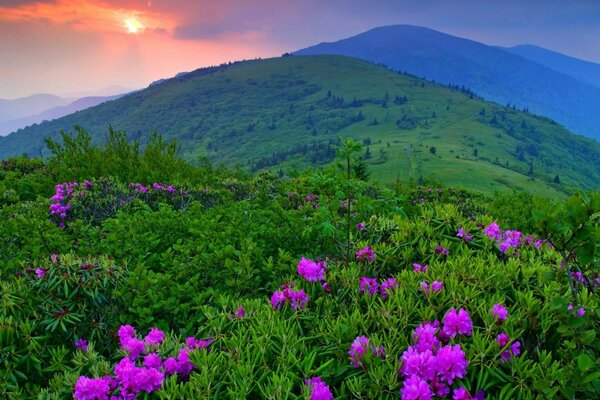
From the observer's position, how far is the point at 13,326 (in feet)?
9.24

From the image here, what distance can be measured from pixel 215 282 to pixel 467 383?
2.57m

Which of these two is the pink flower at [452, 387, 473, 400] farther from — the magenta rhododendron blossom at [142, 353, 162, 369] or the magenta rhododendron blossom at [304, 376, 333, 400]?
the magenta rhododendron blossom at [142, 353, 162, 369]

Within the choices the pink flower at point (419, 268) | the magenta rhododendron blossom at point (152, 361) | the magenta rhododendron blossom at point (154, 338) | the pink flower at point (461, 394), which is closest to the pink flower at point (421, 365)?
the pink flower at point (461, 394)

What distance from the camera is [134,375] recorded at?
2.21 meters

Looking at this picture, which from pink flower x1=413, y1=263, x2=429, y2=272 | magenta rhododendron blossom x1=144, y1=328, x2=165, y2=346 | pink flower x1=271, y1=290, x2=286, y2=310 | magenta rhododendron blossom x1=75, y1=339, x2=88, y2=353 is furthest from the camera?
pink flower x1=413, y1=263, x2=429, y2=272

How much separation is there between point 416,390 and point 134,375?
1461 mm

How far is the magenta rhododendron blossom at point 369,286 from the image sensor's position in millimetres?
3064

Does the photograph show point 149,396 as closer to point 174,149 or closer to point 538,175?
point 174,149

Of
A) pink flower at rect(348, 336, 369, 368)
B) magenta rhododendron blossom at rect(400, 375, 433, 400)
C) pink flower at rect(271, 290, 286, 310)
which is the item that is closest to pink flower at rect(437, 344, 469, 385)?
magenta rhododendron blossom at rect(400, 375, 433, 400)

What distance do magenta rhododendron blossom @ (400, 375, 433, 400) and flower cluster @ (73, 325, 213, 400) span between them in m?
1.19

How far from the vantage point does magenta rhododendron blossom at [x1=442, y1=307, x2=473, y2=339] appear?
233cm

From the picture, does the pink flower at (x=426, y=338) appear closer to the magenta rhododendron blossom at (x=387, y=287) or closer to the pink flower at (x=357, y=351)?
the pink flower at (x=357, y=351)

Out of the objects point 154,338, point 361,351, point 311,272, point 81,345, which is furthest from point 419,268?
point 81,345

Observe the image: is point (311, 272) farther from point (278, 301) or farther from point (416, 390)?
point (416, 390)
